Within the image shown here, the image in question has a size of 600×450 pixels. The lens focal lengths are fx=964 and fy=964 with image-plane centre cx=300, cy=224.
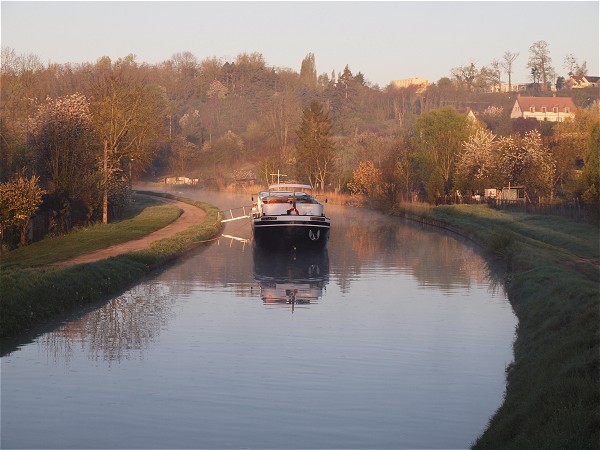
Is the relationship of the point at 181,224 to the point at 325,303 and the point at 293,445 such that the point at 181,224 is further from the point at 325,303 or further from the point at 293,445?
the point at 293,445

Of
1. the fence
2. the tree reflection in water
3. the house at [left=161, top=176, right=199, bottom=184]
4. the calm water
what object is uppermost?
the house at [left=161, top=176, right=199, bottom=184]

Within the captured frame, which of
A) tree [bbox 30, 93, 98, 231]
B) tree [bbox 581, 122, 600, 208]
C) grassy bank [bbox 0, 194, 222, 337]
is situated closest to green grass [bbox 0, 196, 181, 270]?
grassy bank [bbox 0, 194, 222, 337]

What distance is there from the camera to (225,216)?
212 ft

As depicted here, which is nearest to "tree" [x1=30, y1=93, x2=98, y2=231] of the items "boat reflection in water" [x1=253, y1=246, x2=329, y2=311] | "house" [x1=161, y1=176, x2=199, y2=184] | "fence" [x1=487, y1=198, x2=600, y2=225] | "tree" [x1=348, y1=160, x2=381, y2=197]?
"boat reflection in water" [x1=253, y1=246, x2=329, y2=311]

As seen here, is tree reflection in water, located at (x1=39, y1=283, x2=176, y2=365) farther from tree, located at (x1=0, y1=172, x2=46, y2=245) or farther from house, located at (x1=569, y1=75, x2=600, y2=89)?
house, located at (x1=569, y1=75, x2=600, y2=89)

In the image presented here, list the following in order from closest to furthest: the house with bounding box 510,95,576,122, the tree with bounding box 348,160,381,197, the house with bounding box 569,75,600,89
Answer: the tree with bounding box 348,160,381,197, the house with bounding box 510,95,576,122, the house with bounding box 569,75,600,89

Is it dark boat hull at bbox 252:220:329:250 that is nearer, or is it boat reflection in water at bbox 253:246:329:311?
boat reflection in water at bbox 253:246:329:311

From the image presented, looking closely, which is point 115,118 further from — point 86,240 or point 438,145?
point 438,145

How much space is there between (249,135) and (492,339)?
140408 millimetres

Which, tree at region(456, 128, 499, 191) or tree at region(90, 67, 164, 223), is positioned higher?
tree at region(90, 67, 164, 223)

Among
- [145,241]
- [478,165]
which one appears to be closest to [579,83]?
[478,165]

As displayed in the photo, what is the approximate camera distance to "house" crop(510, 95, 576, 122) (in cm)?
15462

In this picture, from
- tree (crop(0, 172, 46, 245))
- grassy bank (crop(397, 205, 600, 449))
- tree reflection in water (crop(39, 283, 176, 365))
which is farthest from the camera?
tree (crop(0, 172, 46, 245))

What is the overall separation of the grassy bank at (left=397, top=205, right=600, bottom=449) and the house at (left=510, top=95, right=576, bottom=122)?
123 meters
